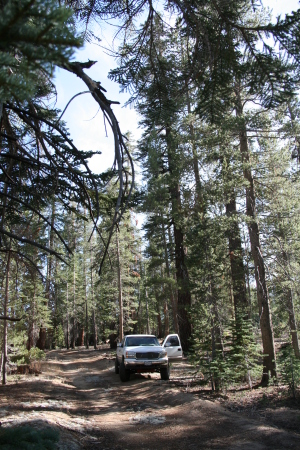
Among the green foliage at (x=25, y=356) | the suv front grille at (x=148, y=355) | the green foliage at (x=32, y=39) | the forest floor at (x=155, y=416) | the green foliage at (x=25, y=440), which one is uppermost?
the green foliage at (x=32, y=39)

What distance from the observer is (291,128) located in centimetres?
1346

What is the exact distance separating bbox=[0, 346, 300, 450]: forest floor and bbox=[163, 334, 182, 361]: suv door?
259 inches

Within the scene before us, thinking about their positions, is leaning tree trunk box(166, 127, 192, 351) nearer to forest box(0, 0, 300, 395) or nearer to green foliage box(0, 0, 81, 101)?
forest box(0, 0, 300, 395)

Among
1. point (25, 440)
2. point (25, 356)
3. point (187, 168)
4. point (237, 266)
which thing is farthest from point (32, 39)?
point (25, 356)

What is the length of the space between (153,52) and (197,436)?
712 centimetres

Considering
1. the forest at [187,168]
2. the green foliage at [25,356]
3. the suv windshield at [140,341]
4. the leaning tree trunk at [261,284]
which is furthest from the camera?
the green foliage at [25,356]

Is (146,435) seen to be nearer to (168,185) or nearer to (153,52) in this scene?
(153,52)

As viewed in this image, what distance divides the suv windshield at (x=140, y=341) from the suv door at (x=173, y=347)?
181 inches

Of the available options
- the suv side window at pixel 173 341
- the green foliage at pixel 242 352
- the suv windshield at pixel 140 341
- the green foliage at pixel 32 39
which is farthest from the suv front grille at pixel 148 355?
the green foliage at pixel 32 39

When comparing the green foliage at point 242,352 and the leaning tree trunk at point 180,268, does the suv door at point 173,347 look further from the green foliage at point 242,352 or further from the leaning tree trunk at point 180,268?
the green foliage at point 242,352

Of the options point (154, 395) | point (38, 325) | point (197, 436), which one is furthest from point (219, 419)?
point (38, 325)

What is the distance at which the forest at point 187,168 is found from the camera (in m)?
2.66

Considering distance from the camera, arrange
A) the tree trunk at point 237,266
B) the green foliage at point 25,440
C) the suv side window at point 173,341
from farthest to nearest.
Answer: the suv side window at point 173,341, the tree trunk at point 237,266, the green foliage at point 25,440

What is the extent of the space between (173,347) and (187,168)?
1021 centimetres
